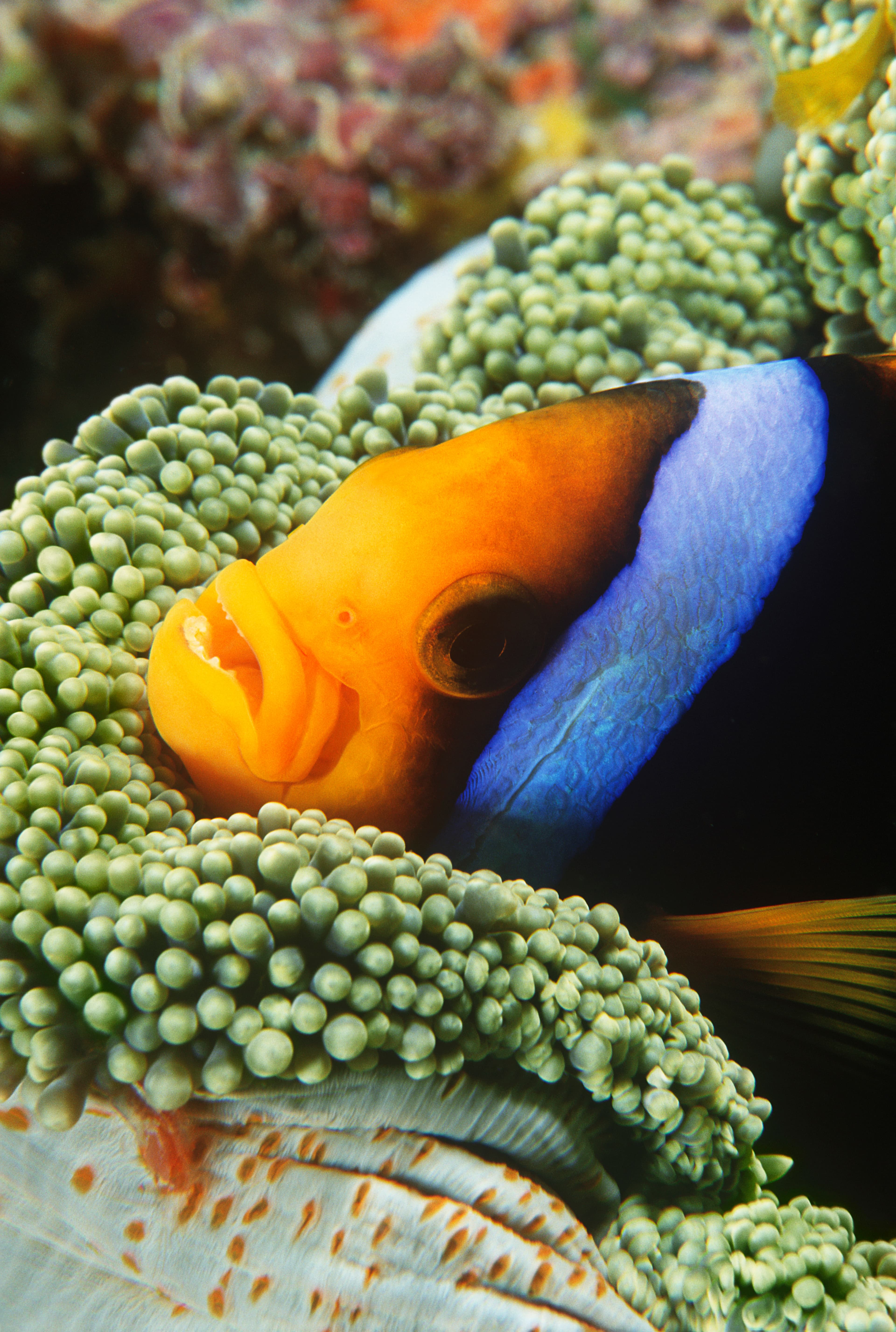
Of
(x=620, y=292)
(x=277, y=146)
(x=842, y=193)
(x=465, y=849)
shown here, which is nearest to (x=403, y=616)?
(x=465, y=849)

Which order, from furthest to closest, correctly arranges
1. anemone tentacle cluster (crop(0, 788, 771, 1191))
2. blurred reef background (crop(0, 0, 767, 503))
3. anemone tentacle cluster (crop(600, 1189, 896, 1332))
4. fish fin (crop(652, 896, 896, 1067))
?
blurred reef background (crop(0, 0, 767, 503)) → fish fin (crop(652, 896, 896, 1067)) → anemone tentacle cluster (crop(600, 1189, 896, 1332)) → anemone tentacle cluster (crop(0, 788, 771, 1191))

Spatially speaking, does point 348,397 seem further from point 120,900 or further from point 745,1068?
point 745,1068

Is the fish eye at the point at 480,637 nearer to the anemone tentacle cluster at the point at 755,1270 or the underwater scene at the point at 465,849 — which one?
the underwater scene at the point at 465,849

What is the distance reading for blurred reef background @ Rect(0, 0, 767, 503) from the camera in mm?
1921

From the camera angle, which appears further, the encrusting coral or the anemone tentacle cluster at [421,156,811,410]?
the anemone tentacle cluster at [421,156,811,410]

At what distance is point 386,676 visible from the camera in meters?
0.82

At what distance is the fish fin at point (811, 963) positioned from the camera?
34.8 inches

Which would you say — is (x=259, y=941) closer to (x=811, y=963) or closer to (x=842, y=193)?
(x=811, y=963)

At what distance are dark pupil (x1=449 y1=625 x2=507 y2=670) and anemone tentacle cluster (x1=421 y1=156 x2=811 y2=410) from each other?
558 mm

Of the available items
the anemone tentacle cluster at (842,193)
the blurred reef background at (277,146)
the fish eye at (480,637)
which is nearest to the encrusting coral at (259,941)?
the fish eye at (480,637)

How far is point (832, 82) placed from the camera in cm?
127

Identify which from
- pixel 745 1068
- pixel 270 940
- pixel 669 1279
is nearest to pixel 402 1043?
pixel 270 940

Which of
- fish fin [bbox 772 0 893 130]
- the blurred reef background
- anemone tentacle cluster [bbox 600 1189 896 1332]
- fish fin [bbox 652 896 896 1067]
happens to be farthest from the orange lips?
the blurred reef background

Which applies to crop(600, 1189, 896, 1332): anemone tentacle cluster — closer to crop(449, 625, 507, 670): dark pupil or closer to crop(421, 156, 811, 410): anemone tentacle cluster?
crop(449, 625, 507, 670): dark pupil
